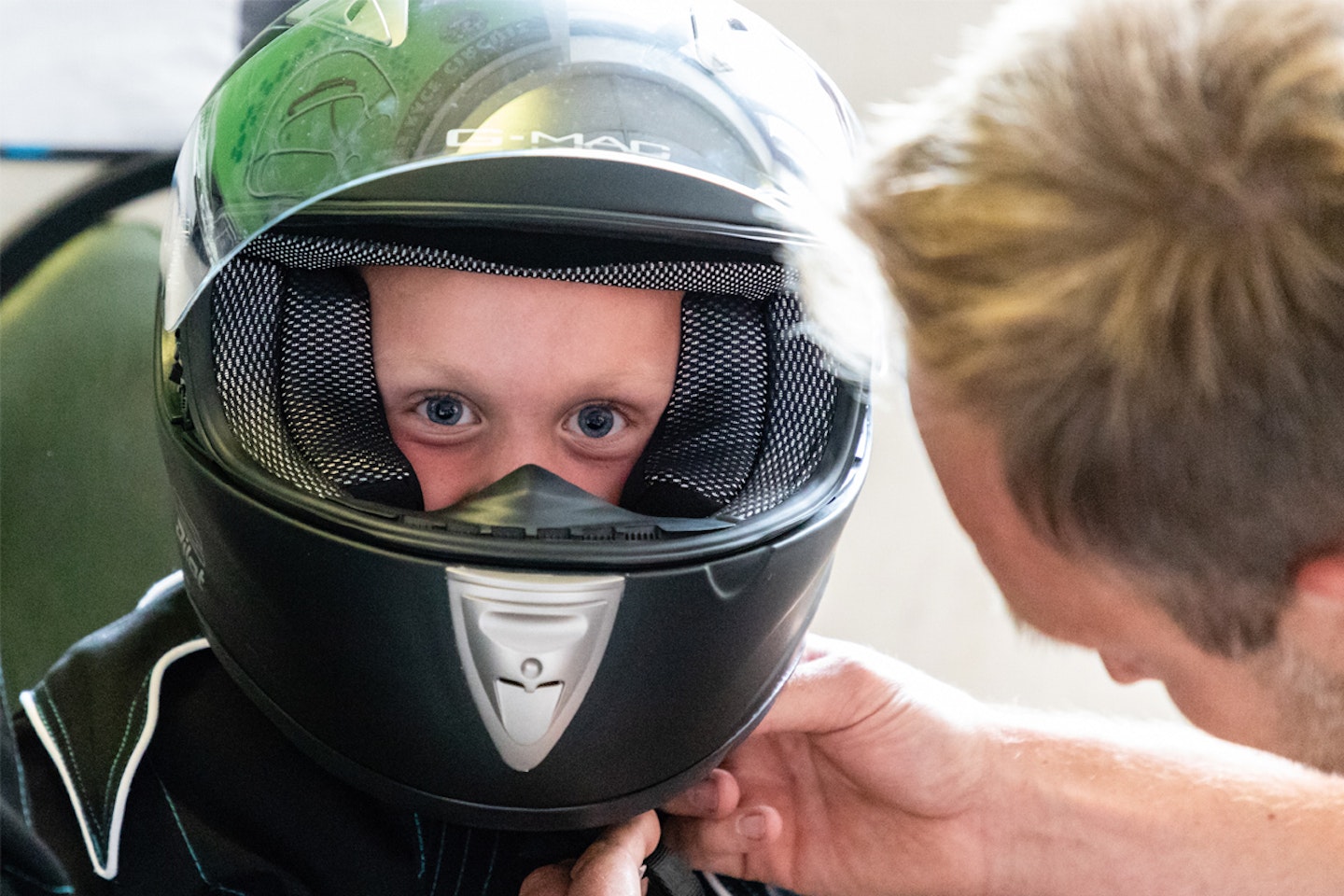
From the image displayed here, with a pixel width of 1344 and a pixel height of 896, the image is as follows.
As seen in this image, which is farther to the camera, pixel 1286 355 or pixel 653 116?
pixel 653 116

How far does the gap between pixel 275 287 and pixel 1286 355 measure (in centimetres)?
62

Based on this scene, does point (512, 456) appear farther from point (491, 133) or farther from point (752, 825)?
point (752, 825)

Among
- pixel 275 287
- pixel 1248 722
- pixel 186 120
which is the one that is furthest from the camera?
pixel 186 120

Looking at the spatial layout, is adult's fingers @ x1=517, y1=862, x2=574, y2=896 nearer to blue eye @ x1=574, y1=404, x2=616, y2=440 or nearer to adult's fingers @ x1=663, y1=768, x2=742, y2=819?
adult's fingers @ x1=663, y1=768, x2=742, y2=819

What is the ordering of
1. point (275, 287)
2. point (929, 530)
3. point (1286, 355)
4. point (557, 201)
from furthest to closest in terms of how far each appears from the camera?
point (929, 530), point (275, 287), point (557, 201), point (1286, 355)

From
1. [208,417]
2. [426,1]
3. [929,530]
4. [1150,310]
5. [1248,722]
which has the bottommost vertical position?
[929,530]

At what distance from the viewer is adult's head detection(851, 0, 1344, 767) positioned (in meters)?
0.46

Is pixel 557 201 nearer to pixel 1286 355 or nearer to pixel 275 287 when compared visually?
pixel 275 287

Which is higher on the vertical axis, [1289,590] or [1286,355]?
[1286,355]

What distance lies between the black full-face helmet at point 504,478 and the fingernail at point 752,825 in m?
0.11

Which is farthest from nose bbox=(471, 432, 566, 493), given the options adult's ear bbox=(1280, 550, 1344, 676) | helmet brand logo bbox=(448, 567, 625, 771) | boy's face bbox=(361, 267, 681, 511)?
adult's ear bbox=(1280, 550, 1344, 676)

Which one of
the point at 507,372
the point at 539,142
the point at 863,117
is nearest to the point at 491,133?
the point at 539,142

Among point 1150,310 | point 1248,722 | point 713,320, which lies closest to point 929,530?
point 713,320

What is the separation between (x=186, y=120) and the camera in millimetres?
1272
